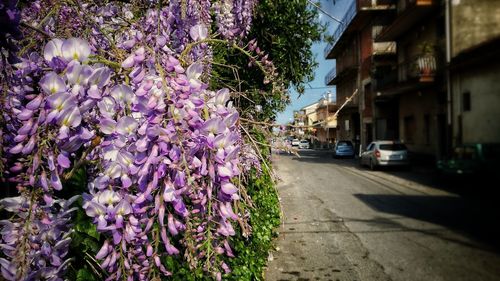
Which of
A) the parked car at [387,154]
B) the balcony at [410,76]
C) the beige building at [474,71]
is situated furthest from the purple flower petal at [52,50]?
the parked car at [387,154]

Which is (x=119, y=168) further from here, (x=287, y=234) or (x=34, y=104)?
(x=287, y=234)

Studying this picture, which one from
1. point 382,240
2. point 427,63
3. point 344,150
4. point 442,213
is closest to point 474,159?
point 442,213

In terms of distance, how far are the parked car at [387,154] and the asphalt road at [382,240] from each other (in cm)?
685

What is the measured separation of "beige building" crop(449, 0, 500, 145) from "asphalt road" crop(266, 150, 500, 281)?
206 cm

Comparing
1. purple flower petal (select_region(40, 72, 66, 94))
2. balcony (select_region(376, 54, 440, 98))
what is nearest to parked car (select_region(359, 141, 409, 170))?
balcony (select_region(376, 54, 440, 98))

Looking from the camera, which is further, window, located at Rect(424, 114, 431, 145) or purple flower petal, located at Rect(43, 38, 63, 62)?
window, located at Rect(424, 114, 431, 145)

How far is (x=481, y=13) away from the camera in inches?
323

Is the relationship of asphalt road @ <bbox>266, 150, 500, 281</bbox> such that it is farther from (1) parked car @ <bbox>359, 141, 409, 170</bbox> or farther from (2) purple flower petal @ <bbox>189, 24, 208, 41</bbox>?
(1) parked car @ <bbox>359, 141, 409, 170</bbox>

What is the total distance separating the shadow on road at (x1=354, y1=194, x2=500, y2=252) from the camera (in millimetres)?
6230

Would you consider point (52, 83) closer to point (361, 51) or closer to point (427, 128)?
point (427, 128)

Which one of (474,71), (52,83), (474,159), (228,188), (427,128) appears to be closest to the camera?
(52,83)

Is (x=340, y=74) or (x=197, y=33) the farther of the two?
(x=340, y=74)

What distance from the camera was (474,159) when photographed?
7.98 m

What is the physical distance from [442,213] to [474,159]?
1535mm
